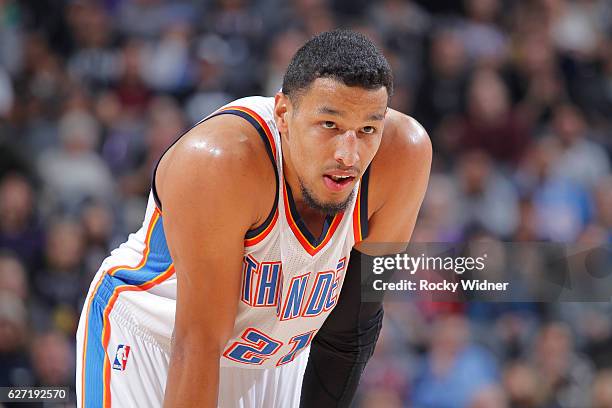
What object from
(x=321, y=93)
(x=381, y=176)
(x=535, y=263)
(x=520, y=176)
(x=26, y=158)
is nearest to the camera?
(x=321, y=93)

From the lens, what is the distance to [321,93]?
2725mm

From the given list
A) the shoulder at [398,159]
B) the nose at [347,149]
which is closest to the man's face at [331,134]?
the nose at [347,149]

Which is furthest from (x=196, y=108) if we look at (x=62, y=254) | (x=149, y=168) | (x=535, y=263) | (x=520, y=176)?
(x=535, y=263)

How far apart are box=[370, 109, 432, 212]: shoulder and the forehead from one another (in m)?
0.32

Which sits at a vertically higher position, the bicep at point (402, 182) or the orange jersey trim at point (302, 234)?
the bicep at point (402, 182)

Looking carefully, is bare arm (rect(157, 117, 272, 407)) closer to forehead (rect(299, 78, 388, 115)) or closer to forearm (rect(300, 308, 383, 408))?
forehead (rect(299, 78, 388, 115))

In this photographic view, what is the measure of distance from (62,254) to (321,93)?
349cm

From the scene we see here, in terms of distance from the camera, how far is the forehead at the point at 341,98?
107 inches

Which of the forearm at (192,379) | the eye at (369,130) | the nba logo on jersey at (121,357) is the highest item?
the eye at (369,130)

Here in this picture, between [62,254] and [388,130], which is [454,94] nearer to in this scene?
[62,254]

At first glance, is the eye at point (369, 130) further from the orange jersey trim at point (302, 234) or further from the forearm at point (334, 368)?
the forearm at point (334, 368)

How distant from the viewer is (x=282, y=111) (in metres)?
2.89

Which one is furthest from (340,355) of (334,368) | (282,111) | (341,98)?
(341,98)

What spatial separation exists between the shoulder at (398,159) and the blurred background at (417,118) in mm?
2615
